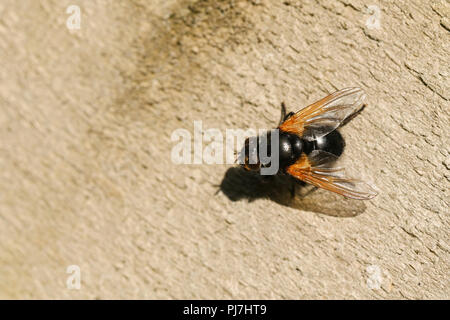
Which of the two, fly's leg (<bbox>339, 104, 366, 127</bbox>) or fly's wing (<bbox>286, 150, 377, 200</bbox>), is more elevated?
fly's leg (<bbox>339, 104, 366, 127</bbox>)

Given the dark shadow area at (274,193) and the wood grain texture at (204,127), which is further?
the dark shadow area at (274,193)

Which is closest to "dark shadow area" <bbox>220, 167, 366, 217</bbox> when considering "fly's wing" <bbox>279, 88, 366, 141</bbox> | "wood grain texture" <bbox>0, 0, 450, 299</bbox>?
"wood grain texture" <bbox>0, 0, 450, 299</bbox>

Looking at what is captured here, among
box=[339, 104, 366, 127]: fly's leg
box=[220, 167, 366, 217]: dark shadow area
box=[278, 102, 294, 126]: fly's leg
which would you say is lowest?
box=[220, 167, 366, 217]: dark shadow area

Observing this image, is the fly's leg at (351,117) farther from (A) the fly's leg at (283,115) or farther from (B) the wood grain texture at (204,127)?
(A) the fly's leg at (283,115)

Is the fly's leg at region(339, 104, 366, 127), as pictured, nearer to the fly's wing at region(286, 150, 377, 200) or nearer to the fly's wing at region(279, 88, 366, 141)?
the fly's wing at region(279, 88, 366, 141)

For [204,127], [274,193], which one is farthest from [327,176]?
[204,127]

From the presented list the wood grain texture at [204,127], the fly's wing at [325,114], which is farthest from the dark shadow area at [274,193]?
the fly's wing at [325,114]
